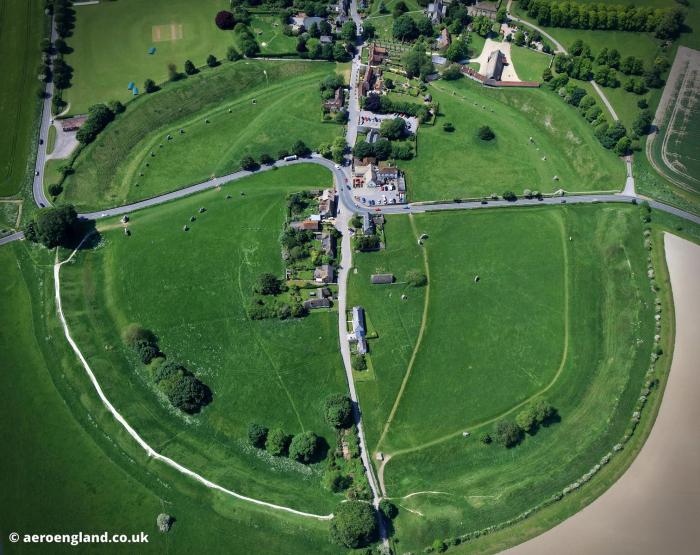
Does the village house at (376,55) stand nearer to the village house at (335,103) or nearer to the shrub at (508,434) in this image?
the village house at (335,103)

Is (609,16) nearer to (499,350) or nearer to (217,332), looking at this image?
(499,350)

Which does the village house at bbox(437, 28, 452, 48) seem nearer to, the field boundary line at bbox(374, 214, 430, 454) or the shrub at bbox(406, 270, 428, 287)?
the field boundary line at bbox(374, 214, 430, 454)

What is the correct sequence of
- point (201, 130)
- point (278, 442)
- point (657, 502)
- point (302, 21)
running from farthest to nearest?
point (302, 21), point (201, 130), point (278, 442), point (657, 502)

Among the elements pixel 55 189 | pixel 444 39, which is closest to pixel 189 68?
pixel 55 189

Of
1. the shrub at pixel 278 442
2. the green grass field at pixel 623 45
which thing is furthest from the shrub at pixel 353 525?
the green grass field at pixel 623 45

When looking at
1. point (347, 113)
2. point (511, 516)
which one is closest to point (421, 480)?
point (511, 516)

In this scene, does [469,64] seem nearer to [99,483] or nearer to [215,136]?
[215,136]

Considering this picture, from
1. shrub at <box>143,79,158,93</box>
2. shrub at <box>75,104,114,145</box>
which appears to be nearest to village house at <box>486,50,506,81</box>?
shrub at <box>143,79,158,93</box>
